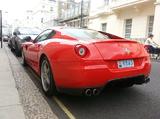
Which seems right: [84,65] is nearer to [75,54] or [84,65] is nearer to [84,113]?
[75,54]

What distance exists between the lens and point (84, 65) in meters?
4.12

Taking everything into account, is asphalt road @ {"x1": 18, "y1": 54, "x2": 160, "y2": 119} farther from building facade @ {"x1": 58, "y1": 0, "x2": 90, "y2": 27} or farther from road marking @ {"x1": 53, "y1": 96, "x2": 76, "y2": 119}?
building facade @ {"x1": 58, "y1": 0, "x2": 90, "y2": 27}

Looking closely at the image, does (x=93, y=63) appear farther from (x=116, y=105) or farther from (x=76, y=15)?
(x=76, y=15)

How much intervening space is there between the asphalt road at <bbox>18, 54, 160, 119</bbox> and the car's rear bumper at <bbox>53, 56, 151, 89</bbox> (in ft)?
1.45

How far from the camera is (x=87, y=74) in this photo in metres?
4.09

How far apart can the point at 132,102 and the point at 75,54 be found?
1433mm

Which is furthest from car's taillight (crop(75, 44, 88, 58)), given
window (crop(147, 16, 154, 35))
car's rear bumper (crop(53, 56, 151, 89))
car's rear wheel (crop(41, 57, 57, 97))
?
window (crop(147, 16, 154, 35))

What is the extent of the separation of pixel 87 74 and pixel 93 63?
201mm

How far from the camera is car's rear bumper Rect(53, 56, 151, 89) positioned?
411 centimetres

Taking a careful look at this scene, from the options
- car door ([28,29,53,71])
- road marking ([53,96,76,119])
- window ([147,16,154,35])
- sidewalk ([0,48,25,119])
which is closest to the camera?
sidewalk ([0,48,25,119])

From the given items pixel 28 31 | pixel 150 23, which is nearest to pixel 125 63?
pixel 28 31

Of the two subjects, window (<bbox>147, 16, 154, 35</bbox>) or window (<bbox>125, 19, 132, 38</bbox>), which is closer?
window (<bbox>147, 16, 154, 35</bbox>)

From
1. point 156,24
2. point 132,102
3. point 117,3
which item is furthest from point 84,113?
point 117,3

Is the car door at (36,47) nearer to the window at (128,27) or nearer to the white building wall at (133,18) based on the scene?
the white building wall at (133,18)
